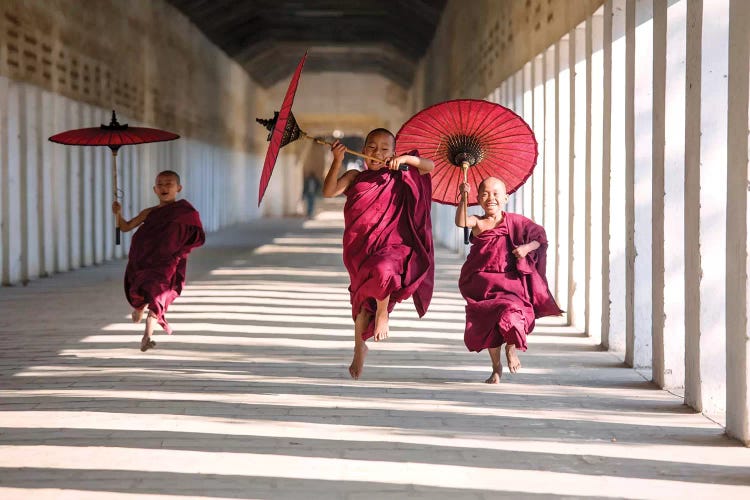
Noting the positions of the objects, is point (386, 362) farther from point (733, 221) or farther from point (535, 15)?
point (535, 15)

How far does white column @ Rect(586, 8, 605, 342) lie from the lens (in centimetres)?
932

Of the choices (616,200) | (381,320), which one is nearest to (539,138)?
(616,200)

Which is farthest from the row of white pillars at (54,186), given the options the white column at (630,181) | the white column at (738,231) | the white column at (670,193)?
the white column at (738,231)

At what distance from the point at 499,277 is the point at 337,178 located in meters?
1.16

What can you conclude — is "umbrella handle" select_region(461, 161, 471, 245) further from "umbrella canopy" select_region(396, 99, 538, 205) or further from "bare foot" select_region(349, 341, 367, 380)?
"bare foot" select_region(349, 341, 367, 380)

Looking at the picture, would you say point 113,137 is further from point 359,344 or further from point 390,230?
point 359,344

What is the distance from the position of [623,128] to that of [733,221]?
3345 millimetres

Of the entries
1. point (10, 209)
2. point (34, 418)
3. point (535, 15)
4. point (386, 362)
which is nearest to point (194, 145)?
point (10, 209)

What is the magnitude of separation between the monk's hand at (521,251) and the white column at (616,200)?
5.24 feet

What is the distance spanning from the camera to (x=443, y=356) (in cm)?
845

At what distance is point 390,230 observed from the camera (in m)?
7.33

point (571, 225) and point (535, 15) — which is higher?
point (535, 15)

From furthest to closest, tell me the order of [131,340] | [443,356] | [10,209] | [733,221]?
[10,209] < [131,340] < [443,356] < [733,221]

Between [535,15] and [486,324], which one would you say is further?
[535,15]
